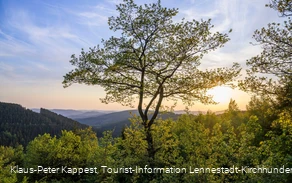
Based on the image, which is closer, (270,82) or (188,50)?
(270,82)

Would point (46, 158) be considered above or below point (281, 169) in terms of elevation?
below

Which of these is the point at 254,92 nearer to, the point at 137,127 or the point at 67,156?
the point at 137,127

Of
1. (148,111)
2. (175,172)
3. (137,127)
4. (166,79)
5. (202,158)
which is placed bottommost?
(175,172)

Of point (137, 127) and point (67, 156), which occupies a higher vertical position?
point (137, 127)

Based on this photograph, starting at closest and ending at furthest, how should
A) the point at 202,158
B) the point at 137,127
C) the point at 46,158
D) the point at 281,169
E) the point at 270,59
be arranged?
the point at 281,169 < the point at 202,158 < the point at 270,59 < the point at 137,127 < the point at 46,158

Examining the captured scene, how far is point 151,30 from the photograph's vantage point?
11.5 meters

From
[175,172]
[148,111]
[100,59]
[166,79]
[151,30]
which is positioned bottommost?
[175,172]

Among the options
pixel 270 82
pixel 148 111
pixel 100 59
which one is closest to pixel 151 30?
pixel 100 59

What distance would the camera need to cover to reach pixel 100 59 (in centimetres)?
1166

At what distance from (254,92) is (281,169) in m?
4.63

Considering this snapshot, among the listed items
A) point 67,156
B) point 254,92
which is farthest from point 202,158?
point 67,156

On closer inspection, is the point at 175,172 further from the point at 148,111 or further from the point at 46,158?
the point at 46,158

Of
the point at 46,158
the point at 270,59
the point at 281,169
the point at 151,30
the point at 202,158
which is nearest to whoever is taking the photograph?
the point at 281,169

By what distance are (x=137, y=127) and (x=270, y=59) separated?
23.9 feet
